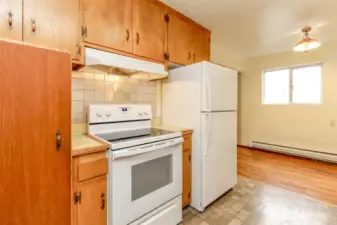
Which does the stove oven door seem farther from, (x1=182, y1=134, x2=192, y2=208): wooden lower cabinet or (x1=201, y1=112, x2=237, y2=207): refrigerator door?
(x1=201, y1=112, x2=237, y2=207): refrigerator door

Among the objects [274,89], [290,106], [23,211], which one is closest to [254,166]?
[290,106]

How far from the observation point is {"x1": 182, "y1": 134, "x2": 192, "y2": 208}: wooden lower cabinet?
1884mm

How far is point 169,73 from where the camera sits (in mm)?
2178

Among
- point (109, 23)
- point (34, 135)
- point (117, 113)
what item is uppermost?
point (109, 23)

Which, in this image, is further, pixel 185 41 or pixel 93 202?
pixel 185 41

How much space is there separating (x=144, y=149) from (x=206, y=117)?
0.80 m

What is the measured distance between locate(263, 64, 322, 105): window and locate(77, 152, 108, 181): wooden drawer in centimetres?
437

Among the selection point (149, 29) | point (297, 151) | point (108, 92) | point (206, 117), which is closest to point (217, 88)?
point (206, 117)

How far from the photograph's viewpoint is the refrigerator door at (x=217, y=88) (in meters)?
1.83

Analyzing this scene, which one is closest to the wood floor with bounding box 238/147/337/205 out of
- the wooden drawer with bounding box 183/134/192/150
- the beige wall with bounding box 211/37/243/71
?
the wooden drawer with bounding box 183/134/192/150

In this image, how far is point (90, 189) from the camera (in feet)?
3.86

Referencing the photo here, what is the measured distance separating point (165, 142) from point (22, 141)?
100 cm

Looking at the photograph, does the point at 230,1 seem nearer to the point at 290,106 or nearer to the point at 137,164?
the point at 137,164

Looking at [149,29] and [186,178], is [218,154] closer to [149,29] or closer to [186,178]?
[186,178]
